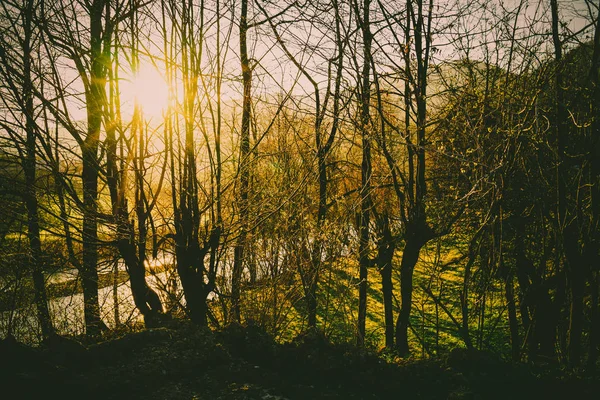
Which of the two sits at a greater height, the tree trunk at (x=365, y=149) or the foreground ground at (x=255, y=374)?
the tree trunk at (x=365, y=149)

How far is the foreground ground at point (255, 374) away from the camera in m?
1.92

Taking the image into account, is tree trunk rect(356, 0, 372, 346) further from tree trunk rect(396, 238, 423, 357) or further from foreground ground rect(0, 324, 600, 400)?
foreground ground rect(0, 324, 600, 400)

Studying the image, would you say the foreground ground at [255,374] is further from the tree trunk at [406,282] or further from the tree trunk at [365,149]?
the tree trunk at [406,282]

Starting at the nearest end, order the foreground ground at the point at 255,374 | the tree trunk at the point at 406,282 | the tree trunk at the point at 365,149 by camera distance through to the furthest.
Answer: the foreground ground at the point at 255,374 → the tree trunk at the point at 365,149 → the tree trunk at the point at 406,282

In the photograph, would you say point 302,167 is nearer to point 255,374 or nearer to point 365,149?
point 365,149

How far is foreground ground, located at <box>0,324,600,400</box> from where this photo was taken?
1924 millimetres

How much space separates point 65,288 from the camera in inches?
325

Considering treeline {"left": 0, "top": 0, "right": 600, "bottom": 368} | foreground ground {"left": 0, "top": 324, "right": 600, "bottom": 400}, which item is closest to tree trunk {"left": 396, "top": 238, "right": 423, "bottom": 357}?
treeline {"left": 0, "top": 0, "right": 600, "bottom": 368}

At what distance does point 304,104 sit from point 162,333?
4.60m

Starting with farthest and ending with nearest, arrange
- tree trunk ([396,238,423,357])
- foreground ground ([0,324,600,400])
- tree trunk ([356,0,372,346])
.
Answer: tree trunk ([396,238,423,357]) → tree trunk ([356,0,372,346]) → foreground ground ([0,324,600,400])

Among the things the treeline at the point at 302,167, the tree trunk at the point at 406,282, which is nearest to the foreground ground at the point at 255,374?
the treeline at the point at 302,167

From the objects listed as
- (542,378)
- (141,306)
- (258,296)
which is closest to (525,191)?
(542,378)

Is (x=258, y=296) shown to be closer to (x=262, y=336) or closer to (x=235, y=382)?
(x=262, y=336)

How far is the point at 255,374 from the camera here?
7.14 ft
